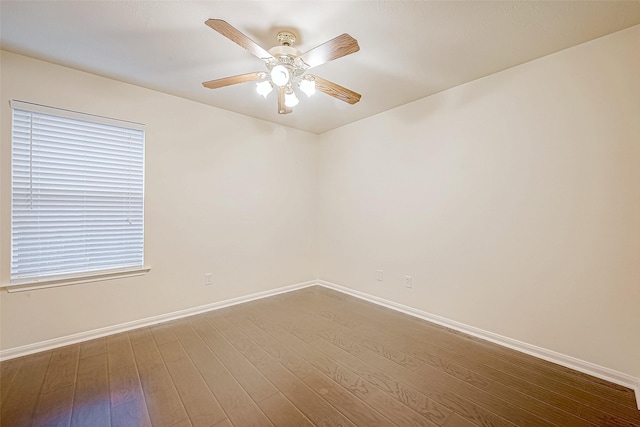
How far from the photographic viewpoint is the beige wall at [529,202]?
1837 mm

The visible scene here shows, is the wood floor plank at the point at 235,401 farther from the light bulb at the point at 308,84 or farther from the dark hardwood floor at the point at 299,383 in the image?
the light bulb at the point at 308,84

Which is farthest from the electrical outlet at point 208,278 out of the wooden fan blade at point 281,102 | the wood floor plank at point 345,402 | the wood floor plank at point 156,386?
the wooden fan blade at point 281,102

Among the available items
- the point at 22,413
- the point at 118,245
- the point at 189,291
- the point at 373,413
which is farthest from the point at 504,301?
the point at 118,245

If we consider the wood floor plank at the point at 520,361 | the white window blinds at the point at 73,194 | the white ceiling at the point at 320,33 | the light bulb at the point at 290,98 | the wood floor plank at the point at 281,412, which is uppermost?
the white ceiling at the point at 320,33

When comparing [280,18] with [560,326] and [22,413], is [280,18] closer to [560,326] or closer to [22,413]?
[22,413]

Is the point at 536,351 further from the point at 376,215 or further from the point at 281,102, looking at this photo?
the point at 281,102

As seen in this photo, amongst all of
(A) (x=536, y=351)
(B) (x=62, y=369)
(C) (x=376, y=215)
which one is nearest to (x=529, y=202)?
(A) (x=536, y=351)

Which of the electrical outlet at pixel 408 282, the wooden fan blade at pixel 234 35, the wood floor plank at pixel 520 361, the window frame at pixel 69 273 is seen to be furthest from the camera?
the electrical outlet at pixel 408 282

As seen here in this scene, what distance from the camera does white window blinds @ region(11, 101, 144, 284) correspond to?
85.0 inches

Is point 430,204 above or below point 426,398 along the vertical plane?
above

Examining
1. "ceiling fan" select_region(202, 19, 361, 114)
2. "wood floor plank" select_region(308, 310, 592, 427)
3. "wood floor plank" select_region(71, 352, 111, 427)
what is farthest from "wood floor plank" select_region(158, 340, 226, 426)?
"ceiling fan" select_region(202, 19, 361, 114)

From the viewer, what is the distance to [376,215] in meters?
3.42

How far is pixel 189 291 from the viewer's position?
9.89ft

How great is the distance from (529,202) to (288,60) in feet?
7.36
